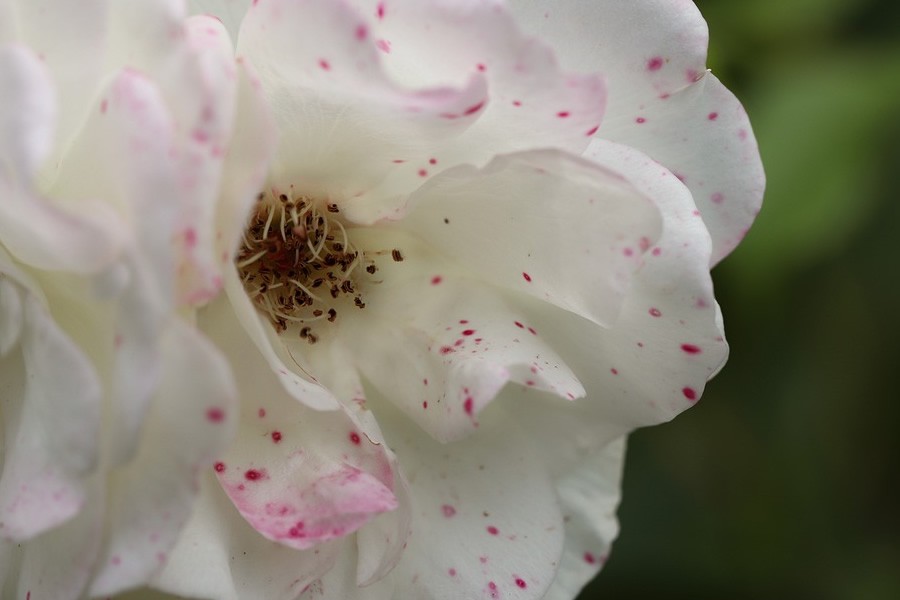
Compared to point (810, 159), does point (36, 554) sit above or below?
below

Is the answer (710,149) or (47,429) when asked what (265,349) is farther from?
(710,149)

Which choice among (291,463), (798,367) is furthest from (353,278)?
(798,367)

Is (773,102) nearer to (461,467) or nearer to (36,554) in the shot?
(461,467)

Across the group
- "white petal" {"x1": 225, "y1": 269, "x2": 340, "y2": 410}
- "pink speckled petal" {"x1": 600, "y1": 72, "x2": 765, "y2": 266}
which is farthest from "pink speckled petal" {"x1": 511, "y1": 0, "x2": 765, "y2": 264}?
"white petal" {"x1": 225, "y1": 269, "x2": 340, "y2": 410}

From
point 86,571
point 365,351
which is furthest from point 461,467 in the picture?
point 86,571

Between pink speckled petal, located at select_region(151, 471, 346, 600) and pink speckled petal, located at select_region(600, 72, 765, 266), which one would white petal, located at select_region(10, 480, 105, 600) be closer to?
pink speckled petal, located at select_region(151, 471, 346, 600)

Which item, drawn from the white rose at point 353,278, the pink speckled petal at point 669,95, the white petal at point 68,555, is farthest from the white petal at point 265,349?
the pink speckled petal at point 669,95
